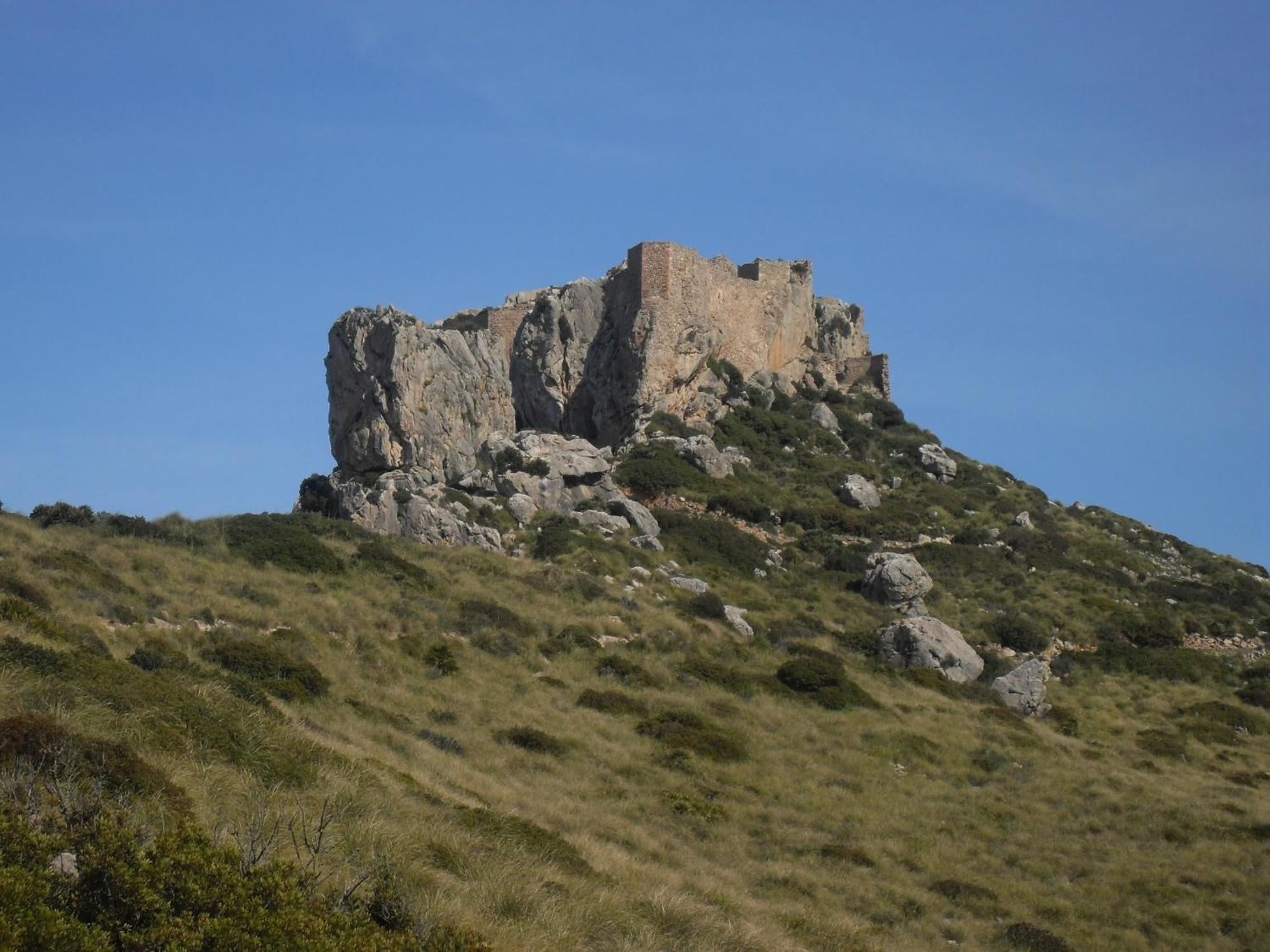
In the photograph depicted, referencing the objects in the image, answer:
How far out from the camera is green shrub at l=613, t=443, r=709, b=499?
44.4 meters

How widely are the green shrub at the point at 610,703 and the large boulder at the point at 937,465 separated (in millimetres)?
33825

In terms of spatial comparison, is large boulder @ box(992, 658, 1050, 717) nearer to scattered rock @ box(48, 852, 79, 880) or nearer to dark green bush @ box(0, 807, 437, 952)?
dark green bush @ box(0, 807, 437, 952)

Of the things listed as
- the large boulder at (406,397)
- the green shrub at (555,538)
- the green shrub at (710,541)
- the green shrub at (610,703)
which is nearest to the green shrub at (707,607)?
the green shrub at (555,538)

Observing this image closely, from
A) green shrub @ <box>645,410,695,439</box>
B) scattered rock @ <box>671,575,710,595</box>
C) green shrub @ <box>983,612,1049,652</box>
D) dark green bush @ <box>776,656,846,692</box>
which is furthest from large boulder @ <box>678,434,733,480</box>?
dark green bush @ <box>776,656,846,692</box>

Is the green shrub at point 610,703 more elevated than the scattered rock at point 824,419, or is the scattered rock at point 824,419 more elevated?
the scattered rock at point 824,419

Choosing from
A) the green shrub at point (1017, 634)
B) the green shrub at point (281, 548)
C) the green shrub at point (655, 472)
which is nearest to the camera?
the green shrub at point (281, 548)

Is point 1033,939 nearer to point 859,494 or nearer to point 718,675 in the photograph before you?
point 718,675

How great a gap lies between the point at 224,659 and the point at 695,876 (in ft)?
28.6

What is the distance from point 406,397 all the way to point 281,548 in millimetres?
15593

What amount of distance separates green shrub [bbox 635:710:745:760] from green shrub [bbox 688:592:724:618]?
9.43 metres

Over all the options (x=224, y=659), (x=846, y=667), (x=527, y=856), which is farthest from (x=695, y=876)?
(x=846, y=667)

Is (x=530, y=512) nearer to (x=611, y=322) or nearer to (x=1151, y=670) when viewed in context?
(x=611, y=322)

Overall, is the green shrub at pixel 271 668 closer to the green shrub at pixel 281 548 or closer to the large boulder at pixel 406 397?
the green shrub at pixel 281 548

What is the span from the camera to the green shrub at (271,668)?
60.7ft
